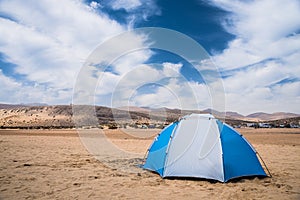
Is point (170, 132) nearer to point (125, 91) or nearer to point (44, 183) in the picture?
point (44, 183)

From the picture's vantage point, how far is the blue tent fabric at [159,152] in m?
9.68

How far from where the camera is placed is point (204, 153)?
893cm

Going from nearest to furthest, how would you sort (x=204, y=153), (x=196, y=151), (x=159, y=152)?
(x=204, y=153), (x=196, y=151), (x=159, y=152)

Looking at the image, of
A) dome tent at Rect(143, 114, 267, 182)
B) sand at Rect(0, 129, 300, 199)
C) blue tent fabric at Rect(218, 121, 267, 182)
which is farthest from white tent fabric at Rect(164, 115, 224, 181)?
sand at Rect(0, 129, 300, 199)

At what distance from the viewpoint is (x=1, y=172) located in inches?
385

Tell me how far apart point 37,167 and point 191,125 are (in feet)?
21.9

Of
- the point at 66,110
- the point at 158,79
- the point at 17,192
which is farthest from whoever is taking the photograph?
the point at 66,110

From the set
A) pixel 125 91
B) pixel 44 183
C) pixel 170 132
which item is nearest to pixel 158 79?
pixel 125 91

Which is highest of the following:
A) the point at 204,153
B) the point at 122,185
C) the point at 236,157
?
the point at 204,153

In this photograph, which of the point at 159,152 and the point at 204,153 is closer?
the point at 204,153

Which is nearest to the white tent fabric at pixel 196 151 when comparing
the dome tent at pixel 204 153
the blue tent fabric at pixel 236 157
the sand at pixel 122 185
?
the dome tent at pixel 204 153

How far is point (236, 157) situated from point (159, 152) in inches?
111

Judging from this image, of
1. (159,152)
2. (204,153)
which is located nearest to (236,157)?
(204,153)

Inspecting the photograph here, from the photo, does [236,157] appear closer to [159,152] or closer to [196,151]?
[196,151]
